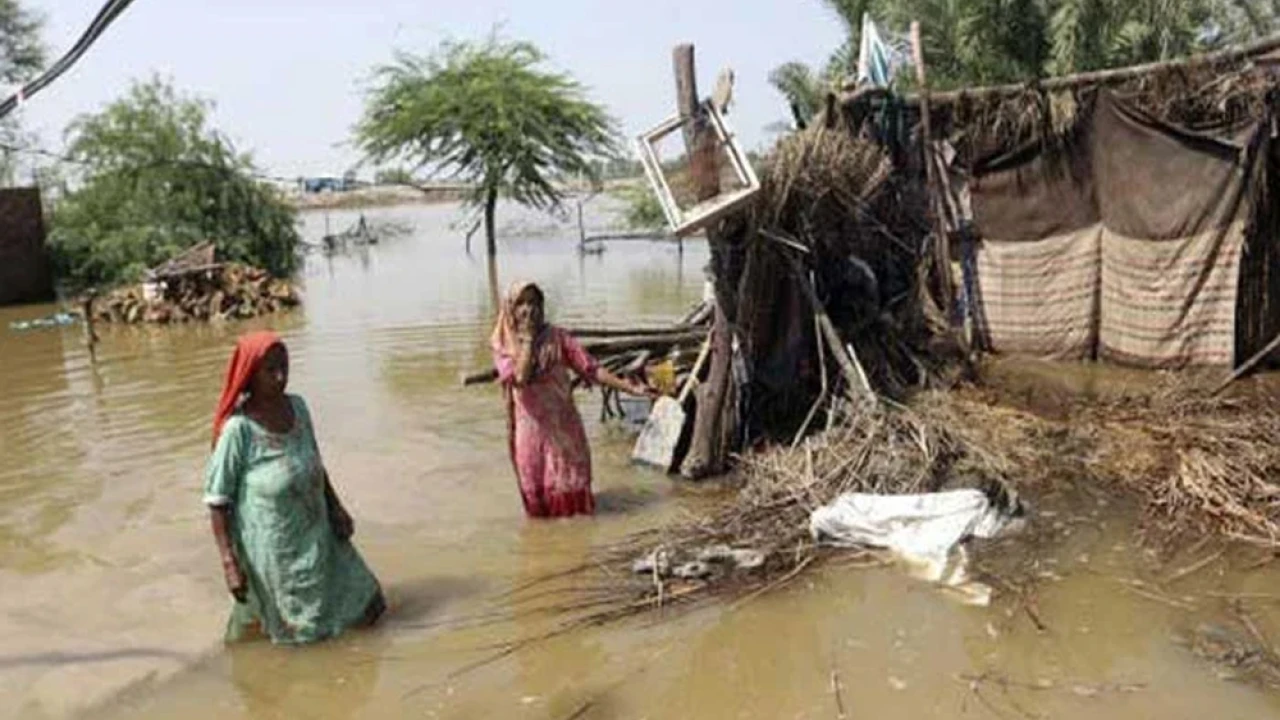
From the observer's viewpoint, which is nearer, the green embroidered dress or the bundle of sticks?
the green embroidered dress

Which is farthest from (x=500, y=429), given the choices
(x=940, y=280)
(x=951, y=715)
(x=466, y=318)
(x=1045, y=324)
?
(x=466, y=318)

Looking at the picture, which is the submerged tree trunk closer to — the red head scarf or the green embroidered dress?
the green embroidered dress

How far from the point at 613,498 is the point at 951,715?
130 inches

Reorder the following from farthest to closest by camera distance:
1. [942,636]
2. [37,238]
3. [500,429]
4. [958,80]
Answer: [37,238]
[958,80]
[500,429]
[942,636]

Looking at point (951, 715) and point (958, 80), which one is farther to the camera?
point (958, 80)

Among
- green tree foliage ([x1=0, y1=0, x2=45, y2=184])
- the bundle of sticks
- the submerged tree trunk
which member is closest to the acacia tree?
the submerged tree trunk

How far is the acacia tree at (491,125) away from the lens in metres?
25.9

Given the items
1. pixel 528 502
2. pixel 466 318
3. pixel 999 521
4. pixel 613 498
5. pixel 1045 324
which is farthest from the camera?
pixel 466 318

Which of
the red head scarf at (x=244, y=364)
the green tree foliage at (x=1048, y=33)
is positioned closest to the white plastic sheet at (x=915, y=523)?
the red head scarf at (x=244, y=364)

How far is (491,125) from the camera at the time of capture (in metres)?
25.6

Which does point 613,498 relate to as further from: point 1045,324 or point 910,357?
point 1045,324

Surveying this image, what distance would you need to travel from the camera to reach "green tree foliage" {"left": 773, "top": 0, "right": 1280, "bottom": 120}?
1822 cm

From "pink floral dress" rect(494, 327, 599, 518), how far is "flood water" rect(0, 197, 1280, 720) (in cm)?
20

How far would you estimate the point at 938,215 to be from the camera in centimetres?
1045
